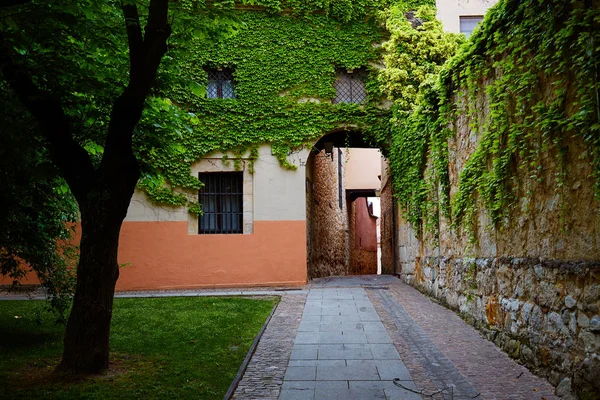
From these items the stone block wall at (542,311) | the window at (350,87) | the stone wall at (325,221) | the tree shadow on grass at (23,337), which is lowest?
the tree shadow on grass at (23,337)

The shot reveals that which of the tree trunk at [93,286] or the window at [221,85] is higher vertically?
the window at [221,85]

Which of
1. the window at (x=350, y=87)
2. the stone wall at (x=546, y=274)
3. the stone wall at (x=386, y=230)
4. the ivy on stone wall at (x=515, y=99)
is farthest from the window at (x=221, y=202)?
the stone wall at (x=546, y=274)

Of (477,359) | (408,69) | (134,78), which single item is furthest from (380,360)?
(408,69)

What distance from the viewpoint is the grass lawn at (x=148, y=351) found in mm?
4461

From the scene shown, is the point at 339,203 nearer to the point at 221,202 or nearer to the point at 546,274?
the point at 221,202

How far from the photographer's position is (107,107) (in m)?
5.89

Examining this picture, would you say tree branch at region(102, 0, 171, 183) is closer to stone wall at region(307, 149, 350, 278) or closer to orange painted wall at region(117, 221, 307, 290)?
orange painted wall at region(117, 221, 307, 290)

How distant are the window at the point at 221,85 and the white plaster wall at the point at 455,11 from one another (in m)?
6.17

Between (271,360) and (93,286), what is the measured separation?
2.02 m

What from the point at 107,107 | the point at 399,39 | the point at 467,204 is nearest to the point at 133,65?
the point at 107,107

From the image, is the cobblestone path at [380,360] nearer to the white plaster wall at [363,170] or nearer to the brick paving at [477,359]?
the brick paving at [477,359]

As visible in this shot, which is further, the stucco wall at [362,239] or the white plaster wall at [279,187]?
the stucco wall at [362,239]

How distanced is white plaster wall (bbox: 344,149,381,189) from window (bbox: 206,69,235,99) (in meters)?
10.7

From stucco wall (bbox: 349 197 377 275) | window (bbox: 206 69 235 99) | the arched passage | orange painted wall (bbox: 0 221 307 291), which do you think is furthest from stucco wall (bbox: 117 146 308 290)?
stucco wall (bbox: 349 197 377 275)
